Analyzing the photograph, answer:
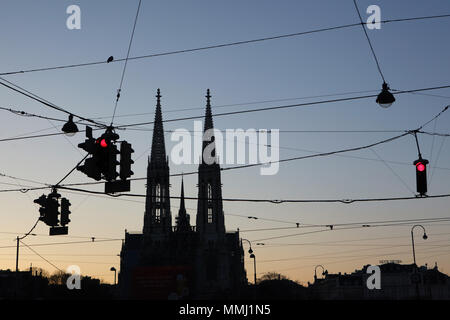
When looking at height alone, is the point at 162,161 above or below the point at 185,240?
above

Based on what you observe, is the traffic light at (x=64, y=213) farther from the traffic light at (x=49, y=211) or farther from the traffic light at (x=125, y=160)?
the traffic light at (x=125, y=160)

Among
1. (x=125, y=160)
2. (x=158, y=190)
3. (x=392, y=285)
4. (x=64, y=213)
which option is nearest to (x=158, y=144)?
(x=158, y=190)

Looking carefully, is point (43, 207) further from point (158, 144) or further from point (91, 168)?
point (158, 144)

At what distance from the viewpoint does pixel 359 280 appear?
552 ft

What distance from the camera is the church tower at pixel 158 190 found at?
127 m

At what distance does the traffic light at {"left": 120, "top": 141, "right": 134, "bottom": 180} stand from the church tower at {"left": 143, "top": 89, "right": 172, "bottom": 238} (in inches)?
4111

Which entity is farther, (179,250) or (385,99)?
(179,250)

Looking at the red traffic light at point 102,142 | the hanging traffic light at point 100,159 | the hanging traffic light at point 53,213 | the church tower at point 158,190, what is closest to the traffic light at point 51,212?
the hanging traffic light at point 53,213

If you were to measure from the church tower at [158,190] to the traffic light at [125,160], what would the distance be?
343ft

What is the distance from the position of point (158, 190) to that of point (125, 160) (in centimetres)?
10778

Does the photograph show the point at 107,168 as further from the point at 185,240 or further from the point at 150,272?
the point at 185,240

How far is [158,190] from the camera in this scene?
418 ft
